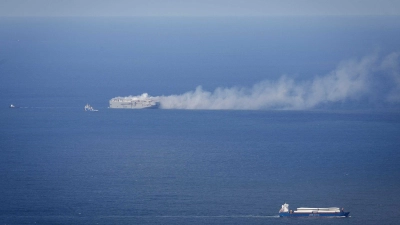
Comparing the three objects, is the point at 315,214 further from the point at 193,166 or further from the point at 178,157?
the point at 178,157

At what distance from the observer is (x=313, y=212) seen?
39625 mm

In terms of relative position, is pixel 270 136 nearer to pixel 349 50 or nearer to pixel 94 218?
pixel 94 218

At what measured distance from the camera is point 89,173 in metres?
47.2

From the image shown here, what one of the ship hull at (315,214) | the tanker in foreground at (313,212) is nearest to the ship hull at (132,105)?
the tanker in foreground at (313,212)

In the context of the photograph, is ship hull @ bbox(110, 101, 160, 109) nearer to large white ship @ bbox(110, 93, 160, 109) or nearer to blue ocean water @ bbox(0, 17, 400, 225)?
large white ship @ bbox(110, 93, 160, 109)

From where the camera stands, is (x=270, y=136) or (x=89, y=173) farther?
(x=270, y=136)

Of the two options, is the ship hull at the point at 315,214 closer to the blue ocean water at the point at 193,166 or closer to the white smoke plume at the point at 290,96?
the blue ocean water at the point at 193,166

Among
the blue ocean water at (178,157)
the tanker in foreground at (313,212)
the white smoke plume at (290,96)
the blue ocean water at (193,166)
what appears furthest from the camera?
the white smoke plume at (290,96)

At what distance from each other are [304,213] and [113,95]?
4070 centimetres

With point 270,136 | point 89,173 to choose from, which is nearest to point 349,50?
point 270,136

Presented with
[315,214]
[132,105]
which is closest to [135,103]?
[132,105]

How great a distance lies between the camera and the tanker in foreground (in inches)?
1553

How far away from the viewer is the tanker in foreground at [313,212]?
39438 millimetres

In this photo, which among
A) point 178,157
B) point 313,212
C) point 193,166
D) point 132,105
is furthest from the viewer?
point 132,105
